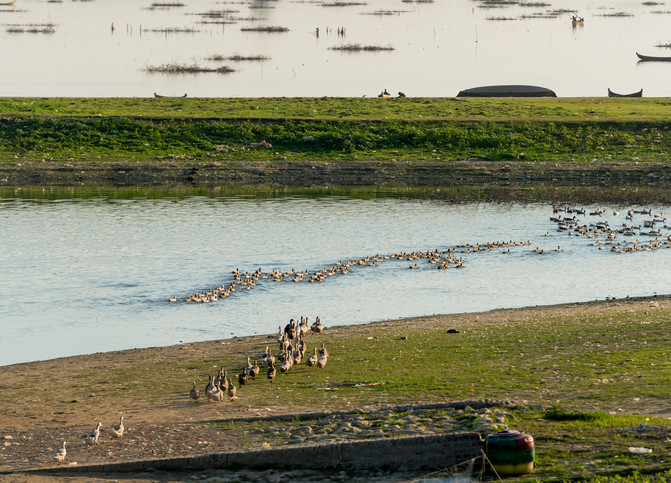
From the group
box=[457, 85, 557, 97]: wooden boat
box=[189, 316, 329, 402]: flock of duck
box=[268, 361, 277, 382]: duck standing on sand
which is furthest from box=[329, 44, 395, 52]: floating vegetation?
box=[268, 361, 277, 382]: duck standing on sand

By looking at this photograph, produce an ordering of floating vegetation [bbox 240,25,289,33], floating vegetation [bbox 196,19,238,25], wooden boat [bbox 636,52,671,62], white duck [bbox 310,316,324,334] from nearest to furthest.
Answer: white duck [bbox 310,316,324,334]
wooden boat [bbox 636,52,671,62]
floating vegetation [bbox 240,25,289,33]
floating vegetation [bbox 196,19,238,25]

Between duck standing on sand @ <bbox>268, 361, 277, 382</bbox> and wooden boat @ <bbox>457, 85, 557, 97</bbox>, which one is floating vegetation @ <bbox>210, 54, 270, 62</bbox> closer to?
wooden boat @ <bbox>457, 85, 557, 97</bbox>

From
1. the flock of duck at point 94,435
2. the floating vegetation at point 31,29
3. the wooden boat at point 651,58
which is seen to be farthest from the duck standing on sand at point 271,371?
the floating vegetation at point 31,29

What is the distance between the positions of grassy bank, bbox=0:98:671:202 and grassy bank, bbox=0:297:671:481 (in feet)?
87.7

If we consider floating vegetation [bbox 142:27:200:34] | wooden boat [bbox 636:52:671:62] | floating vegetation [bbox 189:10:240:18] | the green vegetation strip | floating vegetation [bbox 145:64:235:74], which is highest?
floating vegetation [bbox 189:10:240:18]

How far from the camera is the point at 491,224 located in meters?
41.8

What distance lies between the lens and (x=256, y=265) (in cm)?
3350

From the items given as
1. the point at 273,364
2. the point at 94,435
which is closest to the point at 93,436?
the point at 94,435

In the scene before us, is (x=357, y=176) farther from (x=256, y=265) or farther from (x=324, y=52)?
(x=324, y=52)

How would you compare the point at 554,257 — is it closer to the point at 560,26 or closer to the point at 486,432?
the point at 486,432

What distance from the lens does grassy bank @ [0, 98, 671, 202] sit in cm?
5334

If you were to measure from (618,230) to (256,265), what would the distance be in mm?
15023

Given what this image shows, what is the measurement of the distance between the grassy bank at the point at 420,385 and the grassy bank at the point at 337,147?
26730mm

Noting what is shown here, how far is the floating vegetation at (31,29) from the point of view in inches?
5468
